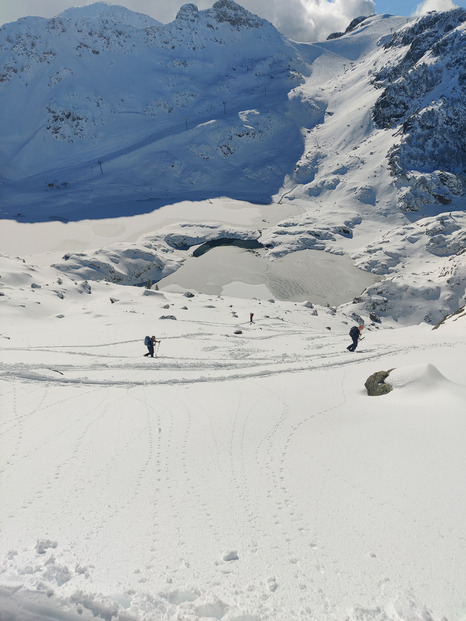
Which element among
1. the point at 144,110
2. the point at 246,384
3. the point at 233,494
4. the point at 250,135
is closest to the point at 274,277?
the point at 246,384

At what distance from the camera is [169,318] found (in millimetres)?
26609

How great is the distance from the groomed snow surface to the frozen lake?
3737 centimetres

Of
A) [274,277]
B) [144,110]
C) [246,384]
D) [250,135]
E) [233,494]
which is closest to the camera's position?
[233,494]

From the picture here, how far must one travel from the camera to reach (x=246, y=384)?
13406 mm

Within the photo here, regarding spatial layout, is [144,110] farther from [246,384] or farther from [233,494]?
[233,494]

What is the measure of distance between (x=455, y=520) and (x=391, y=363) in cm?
1015

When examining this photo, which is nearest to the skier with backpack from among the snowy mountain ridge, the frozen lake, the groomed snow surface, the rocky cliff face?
the groomed snow surface

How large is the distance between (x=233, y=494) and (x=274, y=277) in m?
50.0

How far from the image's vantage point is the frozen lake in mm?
51969

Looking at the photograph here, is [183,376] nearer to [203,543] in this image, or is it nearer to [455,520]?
[203,543]

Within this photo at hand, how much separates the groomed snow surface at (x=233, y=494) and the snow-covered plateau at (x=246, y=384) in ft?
0.11

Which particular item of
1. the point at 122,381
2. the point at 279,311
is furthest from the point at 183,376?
the point at 279,311

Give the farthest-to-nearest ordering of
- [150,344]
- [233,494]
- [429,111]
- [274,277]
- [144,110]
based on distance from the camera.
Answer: [144,110]
[429,111]
[274,277]
[150,344]
[233,494]

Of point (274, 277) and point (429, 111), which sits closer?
point (274, 277)
